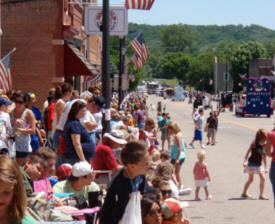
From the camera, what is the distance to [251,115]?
61969 mm

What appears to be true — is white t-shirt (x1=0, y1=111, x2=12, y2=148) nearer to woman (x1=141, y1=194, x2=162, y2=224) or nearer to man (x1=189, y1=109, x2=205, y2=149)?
woman (x1=141, y1=194, x2=162, y2=224)

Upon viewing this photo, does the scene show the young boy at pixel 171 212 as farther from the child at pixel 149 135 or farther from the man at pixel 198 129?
the man at pixel 198 129

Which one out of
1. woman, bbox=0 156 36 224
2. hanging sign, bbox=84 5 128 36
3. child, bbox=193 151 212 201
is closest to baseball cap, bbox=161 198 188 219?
woman, bbox=0 156 36 224

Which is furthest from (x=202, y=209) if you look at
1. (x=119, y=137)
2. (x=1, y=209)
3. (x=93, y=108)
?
(x=1, y=209)

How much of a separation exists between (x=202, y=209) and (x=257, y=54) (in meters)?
114

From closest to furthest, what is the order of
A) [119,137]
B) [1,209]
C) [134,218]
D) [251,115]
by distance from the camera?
[1,209], [134,218], [119,137], [251,115]

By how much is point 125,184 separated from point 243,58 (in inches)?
4661

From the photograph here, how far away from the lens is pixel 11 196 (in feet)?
11.6

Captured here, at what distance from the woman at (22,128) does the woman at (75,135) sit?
129cm

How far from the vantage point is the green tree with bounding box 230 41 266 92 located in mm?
122119

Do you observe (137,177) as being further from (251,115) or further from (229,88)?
(229,88)

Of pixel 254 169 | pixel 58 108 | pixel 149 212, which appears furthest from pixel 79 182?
pixel 254 169

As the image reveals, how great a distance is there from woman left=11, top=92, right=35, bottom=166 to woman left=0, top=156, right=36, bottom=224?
7.03m

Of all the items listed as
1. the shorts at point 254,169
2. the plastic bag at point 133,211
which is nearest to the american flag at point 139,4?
the shorts at point 254,169
